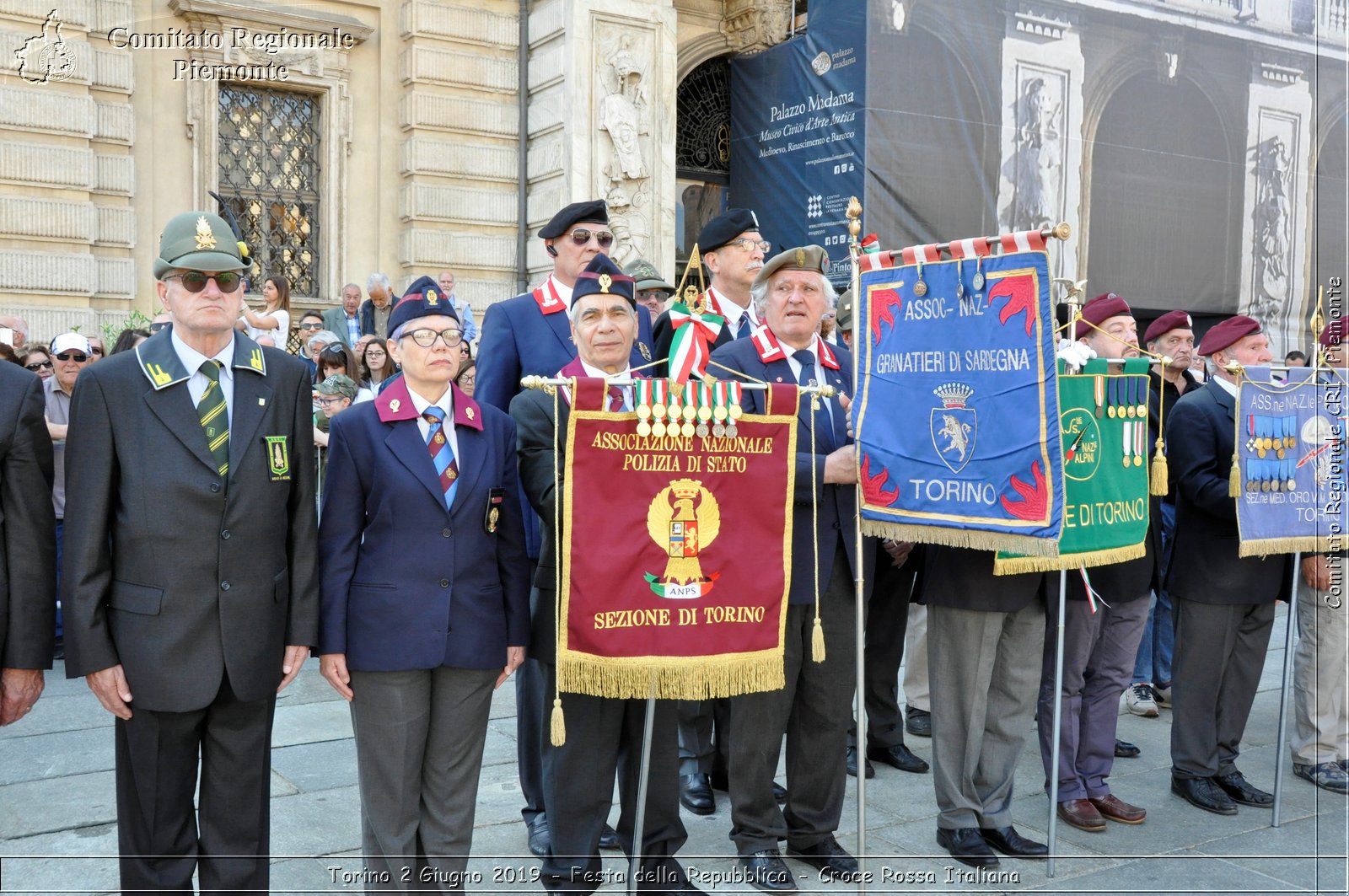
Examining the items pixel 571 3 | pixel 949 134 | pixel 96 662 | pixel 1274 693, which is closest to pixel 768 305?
pixel 96 662

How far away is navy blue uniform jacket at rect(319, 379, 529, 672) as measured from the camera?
3.45 metres

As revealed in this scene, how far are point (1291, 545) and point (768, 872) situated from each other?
290 centimetres

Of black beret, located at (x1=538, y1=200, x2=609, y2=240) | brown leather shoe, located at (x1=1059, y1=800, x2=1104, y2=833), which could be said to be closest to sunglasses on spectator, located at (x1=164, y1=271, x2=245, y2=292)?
black beret, located at (x1=538, y1=200, x2=609, y2=240)

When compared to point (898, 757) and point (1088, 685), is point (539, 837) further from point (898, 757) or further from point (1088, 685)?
point (1088, 685)

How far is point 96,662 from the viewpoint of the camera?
3.19 meters

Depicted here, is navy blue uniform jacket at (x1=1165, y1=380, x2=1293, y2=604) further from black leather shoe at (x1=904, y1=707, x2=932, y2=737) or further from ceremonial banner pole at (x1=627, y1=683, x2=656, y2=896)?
ceremonial banner pole at (x1=627, y1=683, x2=656, y2=896)

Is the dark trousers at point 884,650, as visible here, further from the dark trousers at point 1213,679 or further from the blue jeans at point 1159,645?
the blue jeans at point 1159,645

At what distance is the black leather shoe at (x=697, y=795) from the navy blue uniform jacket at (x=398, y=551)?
5.73ft

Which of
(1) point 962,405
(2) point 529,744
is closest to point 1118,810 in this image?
(1) point 962,405

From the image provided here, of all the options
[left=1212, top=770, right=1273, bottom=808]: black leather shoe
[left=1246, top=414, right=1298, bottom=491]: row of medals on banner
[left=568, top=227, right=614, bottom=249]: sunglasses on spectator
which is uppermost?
[left=568, top=227, right=614, bottom=249]: sunglasses on spectator

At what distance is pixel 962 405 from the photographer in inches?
161

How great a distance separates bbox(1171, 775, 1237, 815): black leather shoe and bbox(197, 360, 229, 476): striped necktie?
4.33 metres

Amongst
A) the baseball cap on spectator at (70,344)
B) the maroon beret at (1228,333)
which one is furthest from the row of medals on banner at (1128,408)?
the baseball cap on spectator at (70,344)

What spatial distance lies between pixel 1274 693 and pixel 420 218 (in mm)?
9158
